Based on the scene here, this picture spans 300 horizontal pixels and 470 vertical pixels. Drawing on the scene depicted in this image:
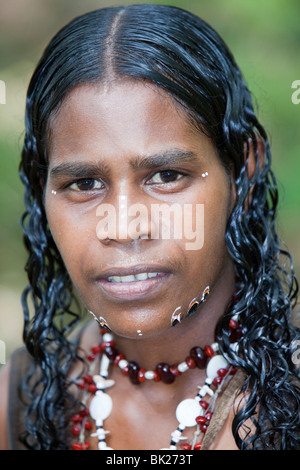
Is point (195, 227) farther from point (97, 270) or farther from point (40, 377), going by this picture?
point (40, 377)

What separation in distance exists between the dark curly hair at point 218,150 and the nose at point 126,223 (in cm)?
26

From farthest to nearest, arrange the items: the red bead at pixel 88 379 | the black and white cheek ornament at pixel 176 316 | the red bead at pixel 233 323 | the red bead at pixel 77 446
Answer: the red bead at pixel 88 379
the red bead at pixel 77 446
the red bead at pixel 233 323
the black and white cheek ornament at pixel 176 316

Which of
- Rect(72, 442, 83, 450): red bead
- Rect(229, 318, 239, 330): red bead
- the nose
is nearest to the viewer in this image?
the nose

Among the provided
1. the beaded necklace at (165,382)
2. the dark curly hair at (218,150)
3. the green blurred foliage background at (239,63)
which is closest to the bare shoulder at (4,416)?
the dark curly hair at (218,150)

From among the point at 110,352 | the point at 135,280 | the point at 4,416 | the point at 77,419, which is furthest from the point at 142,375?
the point at 4,416

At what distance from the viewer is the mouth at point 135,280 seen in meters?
1.51

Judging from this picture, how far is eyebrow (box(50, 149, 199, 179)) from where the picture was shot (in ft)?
4.91

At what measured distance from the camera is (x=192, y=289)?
1.60 m

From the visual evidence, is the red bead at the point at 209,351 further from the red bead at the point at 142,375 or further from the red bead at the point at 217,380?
the red bead at the point at 142,375

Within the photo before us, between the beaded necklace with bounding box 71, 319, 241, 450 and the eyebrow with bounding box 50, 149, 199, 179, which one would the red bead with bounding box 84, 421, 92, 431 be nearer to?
the beaded necklace with bounding box 71, 319, 241, 450

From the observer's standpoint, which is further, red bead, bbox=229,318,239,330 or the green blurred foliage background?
the green blurred foliage background

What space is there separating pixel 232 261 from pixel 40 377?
2.38ft

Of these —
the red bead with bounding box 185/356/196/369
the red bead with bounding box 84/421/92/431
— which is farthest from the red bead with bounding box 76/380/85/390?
the red bead with bounding box 185/356/196/369

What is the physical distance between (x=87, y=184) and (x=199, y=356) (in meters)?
0.58
